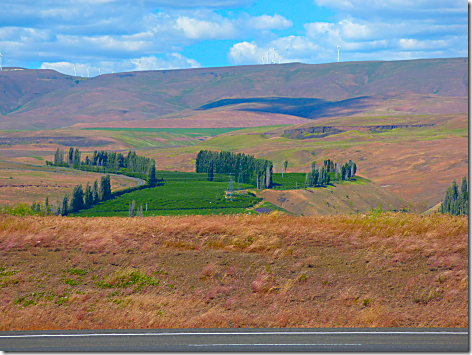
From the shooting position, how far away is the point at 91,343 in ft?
40.2

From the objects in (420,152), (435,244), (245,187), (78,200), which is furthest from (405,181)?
(435,244)

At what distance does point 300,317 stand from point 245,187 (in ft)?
349

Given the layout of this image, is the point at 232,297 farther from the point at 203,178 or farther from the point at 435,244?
the point at 203,178

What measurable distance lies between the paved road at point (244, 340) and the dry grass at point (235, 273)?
2.85 feet

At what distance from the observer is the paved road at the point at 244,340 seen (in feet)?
39.0

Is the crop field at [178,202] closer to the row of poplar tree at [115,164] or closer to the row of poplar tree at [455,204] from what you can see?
the row of poplar tree at [115,164]

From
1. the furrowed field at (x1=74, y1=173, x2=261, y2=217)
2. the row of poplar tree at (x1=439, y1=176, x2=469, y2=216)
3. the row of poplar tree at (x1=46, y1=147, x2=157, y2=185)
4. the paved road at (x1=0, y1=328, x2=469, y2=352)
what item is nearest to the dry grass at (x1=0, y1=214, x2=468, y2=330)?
the paved road at (x1=0, y1=328, x2=469, y2=352)

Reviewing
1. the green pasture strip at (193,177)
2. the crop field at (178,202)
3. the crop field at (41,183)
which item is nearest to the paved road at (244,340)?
the crop field at (178,202)

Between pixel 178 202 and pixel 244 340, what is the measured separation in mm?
84879

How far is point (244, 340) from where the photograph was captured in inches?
488

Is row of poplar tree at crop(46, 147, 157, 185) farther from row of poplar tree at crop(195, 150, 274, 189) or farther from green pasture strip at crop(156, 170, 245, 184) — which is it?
row of poplar tree at crop(195, 150, 274, 189)

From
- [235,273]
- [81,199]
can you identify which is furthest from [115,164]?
[235,273]

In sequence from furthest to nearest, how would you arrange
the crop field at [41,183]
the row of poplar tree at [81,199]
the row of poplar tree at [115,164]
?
the row of poplar tree at [115,164], the crop field at [41,183], the row of poplar tree at [81,199]

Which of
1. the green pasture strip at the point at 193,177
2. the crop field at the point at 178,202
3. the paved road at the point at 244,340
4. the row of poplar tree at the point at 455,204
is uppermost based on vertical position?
the paved road at the point at 244,340
